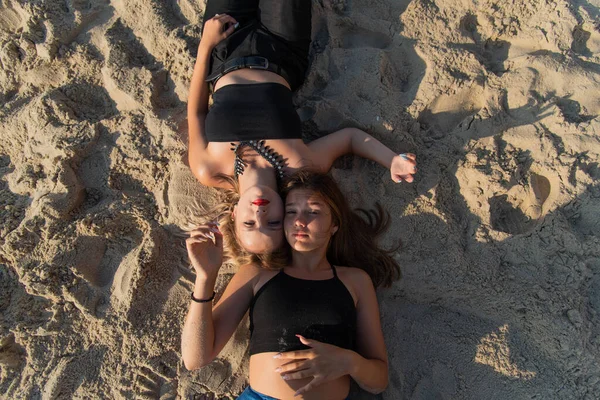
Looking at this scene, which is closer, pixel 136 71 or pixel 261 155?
pixel 261 155

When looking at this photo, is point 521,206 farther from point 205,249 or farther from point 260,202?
point 205,249

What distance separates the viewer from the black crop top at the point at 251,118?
2541mm

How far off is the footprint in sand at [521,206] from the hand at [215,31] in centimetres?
191

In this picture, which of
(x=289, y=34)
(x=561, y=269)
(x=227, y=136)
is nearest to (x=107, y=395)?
(x=227, y=136)

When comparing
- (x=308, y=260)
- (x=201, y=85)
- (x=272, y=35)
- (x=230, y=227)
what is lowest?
(x=308, y=260)

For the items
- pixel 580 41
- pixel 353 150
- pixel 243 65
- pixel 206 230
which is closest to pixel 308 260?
pixel 206 230

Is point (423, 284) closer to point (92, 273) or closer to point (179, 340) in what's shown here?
point (179, 340)

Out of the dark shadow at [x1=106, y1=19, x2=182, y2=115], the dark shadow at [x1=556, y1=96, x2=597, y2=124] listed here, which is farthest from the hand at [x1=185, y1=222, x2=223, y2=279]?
the dark shadow at [x1=556, y1=96, x2=597, y2=124]

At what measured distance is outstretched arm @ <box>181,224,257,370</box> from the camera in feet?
7.11

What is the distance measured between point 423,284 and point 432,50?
4.86ft

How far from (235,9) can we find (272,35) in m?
0.28

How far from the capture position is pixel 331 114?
2.78 m

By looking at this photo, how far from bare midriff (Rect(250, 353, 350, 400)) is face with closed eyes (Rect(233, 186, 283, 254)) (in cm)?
56

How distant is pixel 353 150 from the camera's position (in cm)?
264
